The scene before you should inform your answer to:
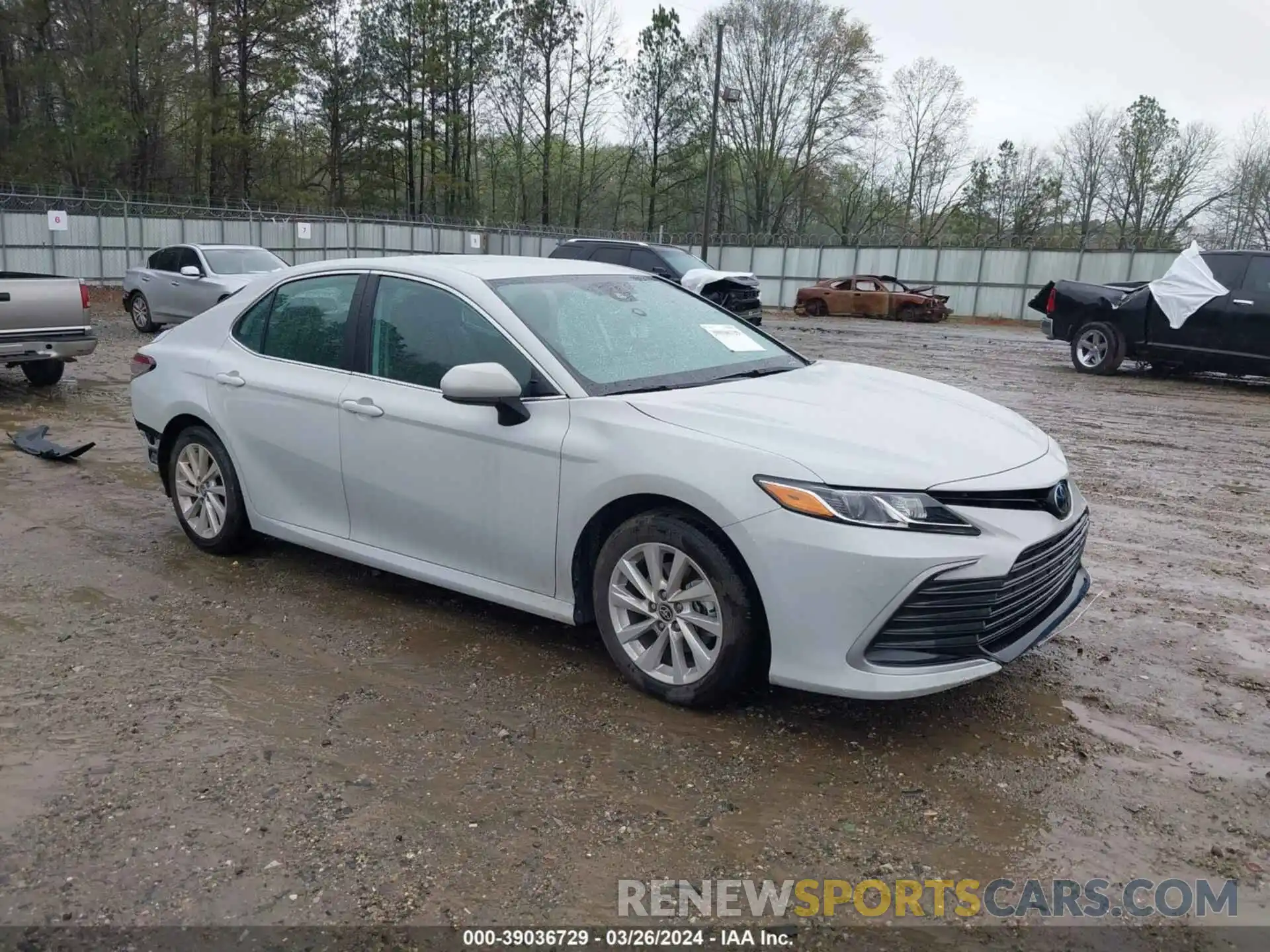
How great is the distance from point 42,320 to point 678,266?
11.1 metres

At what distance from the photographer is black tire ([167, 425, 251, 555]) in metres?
5.30

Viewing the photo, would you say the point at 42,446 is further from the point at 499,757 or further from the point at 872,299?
the point at 872,299

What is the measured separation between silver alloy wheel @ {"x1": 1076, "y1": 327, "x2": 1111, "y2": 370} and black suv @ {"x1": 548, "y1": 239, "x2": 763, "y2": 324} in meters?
5.58

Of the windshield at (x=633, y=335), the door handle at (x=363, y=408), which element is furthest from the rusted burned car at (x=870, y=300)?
the door handle at (x=363, y=408)

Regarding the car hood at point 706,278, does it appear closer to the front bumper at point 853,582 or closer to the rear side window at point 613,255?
the rear side window at point 613,255

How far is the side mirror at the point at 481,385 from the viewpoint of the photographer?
3.90 metres

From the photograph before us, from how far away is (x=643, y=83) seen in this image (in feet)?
171

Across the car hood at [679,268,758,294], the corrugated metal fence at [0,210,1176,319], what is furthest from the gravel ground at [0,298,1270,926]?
the corrugated metal fence at [0,210,1176,319]

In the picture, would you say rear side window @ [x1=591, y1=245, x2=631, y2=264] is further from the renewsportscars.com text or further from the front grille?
the renewsportscars.com text

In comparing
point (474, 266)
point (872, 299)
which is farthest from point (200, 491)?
point (872, 299)

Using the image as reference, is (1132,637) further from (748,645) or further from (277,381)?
(277,381)

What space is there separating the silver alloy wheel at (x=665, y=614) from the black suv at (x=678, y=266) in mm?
13739

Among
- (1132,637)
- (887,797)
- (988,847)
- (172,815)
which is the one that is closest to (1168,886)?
(988,847)

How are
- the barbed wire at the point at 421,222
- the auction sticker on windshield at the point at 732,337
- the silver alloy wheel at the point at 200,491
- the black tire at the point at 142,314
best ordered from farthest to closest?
the barbed wire at the point at 421,222 → the black tire at the point at 142,314 → the silver alloy wheel at the point at 200,491 → the auction sticker on windshield at the point at 732,337
